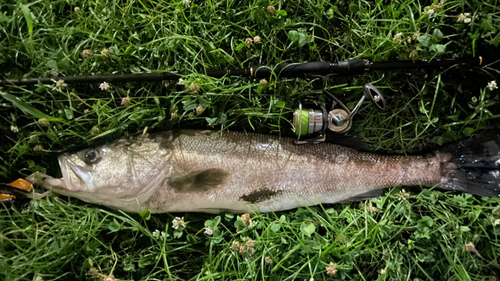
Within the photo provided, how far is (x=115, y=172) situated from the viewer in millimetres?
2125

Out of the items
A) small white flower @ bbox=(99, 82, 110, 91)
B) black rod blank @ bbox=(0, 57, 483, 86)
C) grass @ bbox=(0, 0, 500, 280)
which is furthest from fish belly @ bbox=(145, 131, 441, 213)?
small white flower @ bbox=(99, 82, 110, 91)

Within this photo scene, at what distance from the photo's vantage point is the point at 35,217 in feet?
7.29

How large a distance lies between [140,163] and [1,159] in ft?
3.68

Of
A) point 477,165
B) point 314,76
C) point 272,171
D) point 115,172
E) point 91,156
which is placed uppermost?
point 314,76

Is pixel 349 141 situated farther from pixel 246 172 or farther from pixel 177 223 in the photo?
pixel 177 223

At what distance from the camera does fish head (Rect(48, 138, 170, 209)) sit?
2.11 metres

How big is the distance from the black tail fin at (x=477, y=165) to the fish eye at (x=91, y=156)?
8.21ft

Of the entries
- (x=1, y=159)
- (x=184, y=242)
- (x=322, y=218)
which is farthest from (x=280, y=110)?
(x=1, y=159)

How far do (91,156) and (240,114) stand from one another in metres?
1.07

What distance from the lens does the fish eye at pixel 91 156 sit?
2138 millimetres

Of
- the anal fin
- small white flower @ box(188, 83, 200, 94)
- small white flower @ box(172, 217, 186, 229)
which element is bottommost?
the anal fin

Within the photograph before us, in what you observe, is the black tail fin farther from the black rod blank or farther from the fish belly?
the black rod blank

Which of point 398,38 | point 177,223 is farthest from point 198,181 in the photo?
point 398,38

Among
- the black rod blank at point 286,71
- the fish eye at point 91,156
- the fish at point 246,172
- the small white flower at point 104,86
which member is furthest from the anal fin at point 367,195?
the small white flower at point 104,86
